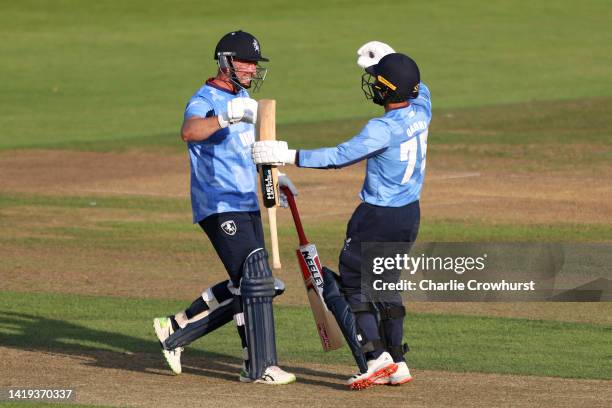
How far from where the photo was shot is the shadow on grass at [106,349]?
10.8 metres

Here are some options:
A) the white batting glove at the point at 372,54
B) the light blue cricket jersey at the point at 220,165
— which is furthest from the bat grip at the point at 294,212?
the white batting glove at the point at 372,54

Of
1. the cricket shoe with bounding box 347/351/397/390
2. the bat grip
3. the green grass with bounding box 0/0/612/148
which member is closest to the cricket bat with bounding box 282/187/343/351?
the bat grip

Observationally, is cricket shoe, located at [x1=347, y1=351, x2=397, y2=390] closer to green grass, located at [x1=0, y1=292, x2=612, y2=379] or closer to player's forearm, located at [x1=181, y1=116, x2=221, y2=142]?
green grass, located at [x1=0, y1=292, x2=612, y2=379]

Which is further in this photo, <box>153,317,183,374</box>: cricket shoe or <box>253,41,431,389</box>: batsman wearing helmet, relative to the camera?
<box>153,317,183,374</box>: cricket shoe

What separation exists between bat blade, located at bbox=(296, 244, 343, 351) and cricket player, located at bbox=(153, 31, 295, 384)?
0.90ft

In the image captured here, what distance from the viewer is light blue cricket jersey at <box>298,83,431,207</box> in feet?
31.5

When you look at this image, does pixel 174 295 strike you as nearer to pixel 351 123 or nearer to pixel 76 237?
pixel 76 237

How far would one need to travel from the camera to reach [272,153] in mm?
9578

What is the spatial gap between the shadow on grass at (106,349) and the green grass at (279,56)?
Result: 1507 centimetres

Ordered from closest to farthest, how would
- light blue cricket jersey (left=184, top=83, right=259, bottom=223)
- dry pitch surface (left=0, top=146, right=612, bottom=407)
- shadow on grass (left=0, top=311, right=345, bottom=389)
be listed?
dry pitch surface (left=0, top=146, right=612, bottom=407)
light blue cricket jersey (left=184, top=83, right=259, bottom=223)
shadow on grass (left=0, top=311, right=345, bottom=389)

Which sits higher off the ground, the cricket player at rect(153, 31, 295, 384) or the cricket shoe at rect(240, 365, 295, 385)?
the cricket player at rect(153, 31, 295, 384)

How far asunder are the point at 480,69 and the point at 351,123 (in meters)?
10.9

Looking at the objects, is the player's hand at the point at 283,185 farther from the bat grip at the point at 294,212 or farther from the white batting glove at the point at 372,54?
the white batting glove at the point at 372,54

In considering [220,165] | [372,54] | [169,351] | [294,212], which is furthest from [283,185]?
[169,351]
